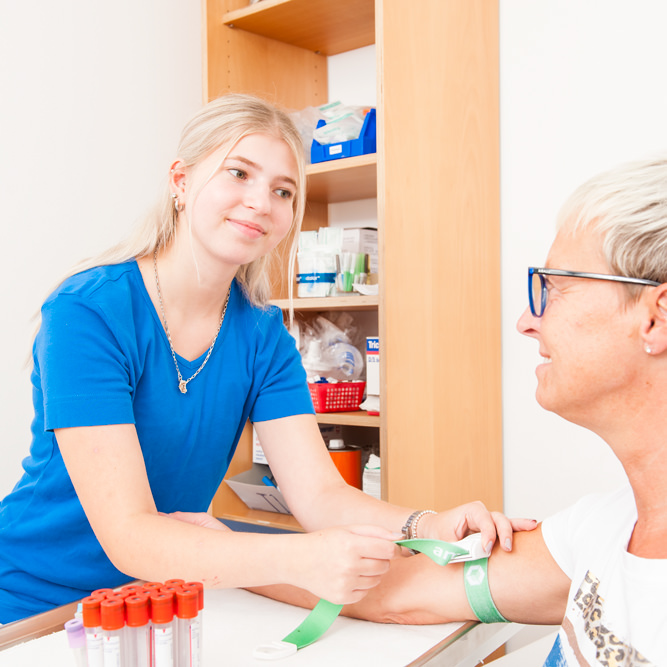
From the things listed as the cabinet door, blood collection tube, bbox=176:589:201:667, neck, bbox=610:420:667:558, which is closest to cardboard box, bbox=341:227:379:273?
the cabinet door

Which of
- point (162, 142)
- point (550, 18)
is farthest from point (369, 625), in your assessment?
point (162, 142)

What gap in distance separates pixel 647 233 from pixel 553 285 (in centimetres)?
14

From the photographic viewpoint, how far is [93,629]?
0.69 m

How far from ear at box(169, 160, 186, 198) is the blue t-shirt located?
0.63 feet

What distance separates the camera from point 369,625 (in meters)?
0.99

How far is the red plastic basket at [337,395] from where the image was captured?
212 centimetres

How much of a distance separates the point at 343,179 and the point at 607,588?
1.59m

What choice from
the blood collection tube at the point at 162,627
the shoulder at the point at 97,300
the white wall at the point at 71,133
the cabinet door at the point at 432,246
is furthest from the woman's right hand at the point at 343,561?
the white wall at the point at 71,133

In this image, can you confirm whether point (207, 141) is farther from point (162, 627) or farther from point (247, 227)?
point (162, 627)

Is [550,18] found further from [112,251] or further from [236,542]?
[236,542]

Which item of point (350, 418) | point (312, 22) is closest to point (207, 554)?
point (350, 418)

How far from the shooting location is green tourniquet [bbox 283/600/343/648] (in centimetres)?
91

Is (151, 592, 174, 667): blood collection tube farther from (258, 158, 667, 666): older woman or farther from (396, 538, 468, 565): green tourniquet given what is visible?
(258, 158, 667, 666): older woman

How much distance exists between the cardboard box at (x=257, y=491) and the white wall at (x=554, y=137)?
0.73 m
